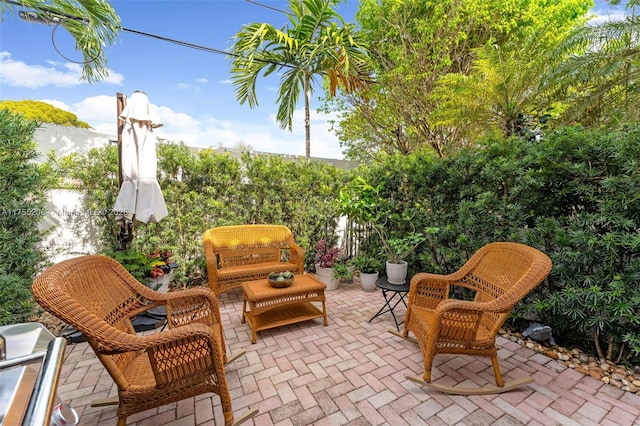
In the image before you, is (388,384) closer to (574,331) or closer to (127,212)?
(574,331)

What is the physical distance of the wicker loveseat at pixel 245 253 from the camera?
343 cm

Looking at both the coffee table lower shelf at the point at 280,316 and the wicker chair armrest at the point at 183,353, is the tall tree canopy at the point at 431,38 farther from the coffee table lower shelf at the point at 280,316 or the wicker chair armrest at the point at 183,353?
the wicker chair armrest at the point at 183,353

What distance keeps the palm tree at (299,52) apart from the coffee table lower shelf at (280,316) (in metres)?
4.79

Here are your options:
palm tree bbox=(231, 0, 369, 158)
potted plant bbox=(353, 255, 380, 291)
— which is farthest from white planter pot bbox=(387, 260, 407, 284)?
palm tree bbox=(231, 0, 369, 158)

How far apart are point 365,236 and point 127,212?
3.49 meters

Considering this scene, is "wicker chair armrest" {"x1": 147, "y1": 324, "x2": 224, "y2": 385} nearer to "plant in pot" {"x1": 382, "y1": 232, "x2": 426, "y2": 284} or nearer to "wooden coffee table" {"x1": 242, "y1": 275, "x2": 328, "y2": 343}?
→ "wooden coffee table" {"x1": 242, "y1": 275, "x2": 328, "y2": 343}

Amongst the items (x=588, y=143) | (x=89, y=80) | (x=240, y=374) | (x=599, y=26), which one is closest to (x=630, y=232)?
(x=588, y=143)

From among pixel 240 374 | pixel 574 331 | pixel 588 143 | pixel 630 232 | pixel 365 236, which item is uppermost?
pixel 588 143

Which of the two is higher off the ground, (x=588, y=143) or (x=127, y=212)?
(x=588, y=143)

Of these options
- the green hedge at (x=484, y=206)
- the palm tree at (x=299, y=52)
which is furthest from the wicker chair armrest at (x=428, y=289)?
the palm tree at (x=299, y=52)

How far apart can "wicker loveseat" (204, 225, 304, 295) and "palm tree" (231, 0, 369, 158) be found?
→ 3.85m

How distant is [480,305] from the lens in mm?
1901

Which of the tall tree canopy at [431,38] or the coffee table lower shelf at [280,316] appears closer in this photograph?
the coffee table lower shelf at [280,316]

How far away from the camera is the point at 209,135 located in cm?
1545
